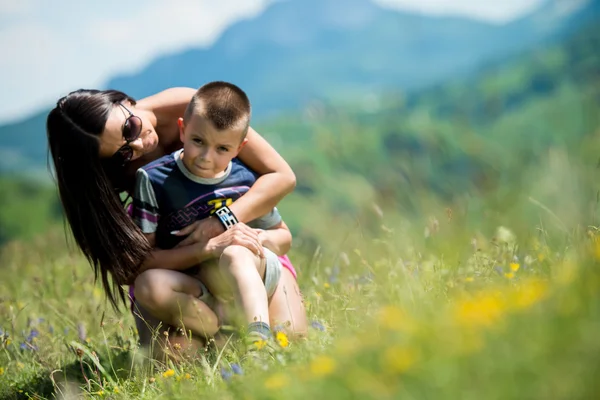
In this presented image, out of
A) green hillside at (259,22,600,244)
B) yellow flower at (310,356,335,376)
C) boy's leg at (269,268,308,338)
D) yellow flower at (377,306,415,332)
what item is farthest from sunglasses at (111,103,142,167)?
yellow flower at (377,306,415,332)

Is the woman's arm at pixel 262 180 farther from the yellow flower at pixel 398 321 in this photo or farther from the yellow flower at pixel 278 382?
the yellow flower at pixel 398 321

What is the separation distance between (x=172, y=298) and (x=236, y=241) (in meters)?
0.32

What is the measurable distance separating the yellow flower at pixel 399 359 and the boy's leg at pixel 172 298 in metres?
1.48

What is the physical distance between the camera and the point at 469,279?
193 cm

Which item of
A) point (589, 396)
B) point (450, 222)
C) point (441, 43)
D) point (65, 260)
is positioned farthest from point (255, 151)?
point (441, 43)

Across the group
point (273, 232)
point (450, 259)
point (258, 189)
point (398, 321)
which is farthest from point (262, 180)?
point (398, 321)

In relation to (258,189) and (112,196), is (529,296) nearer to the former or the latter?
(258,189)

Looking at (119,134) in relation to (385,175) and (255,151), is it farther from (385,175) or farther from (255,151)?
(385,175)

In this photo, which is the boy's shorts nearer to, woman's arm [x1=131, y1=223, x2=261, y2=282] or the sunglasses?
woman's arm [x1=131, y1=223, x2=261, y2=282]

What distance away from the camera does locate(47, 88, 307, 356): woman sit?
8.50 feet

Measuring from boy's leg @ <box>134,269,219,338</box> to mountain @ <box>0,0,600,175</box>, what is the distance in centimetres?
1145

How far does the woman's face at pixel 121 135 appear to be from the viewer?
103 inches

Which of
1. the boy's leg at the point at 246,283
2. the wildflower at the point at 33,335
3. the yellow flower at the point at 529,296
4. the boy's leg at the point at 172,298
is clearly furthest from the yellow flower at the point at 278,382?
the wildflower at the point at 33,335

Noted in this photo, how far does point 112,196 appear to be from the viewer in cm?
263
